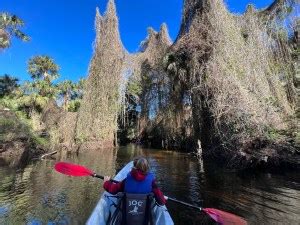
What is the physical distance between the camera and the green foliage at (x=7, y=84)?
98.9 ft

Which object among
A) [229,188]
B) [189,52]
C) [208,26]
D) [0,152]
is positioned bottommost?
[229,188]

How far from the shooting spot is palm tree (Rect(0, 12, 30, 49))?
59.5 feet

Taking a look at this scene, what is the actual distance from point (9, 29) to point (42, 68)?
15.7 metres

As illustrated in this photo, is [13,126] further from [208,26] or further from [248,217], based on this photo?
[248,217]

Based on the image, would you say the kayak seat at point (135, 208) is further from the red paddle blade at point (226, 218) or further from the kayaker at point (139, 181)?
the red paddle blade at point (226, 218)

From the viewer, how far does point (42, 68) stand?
112 ft

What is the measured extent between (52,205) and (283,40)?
59.1ft

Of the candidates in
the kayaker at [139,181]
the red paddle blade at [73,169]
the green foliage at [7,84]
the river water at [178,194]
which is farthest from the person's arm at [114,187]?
the green foliage at [7,84]

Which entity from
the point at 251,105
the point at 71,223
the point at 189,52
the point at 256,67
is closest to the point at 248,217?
the point at 71,223

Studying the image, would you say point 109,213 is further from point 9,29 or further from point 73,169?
point 9,29

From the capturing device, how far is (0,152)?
17812 mm

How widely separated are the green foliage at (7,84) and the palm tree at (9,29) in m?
12.0

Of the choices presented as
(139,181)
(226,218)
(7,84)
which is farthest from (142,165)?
(7,84)

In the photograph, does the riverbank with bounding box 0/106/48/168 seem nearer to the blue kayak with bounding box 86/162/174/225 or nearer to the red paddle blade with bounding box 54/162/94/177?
the red paddle blade with bounding box 54/162/94/177
